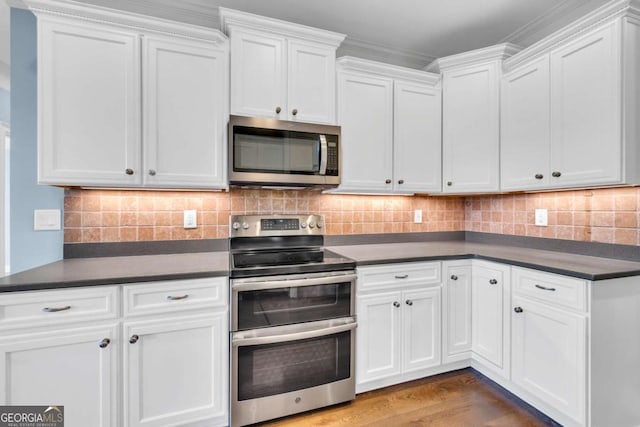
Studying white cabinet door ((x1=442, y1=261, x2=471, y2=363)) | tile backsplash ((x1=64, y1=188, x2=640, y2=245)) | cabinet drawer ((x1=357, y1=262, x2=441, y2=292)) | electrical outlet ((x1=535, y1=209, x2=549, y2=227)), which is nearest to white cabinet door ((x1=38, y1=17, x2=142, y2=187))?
tile backsplash ((x1=64, y1=188, x2=640, y2=245))

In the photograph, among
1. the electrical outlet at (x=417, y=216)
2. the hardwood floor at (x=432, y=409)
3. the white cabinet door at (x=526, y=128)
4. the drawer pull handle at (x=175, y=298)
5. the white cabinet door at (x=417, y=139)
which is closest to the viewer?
the drawer pull handle at (x=175, y=298)

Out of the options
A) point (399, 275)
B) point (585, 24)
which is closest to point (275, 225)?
point (399, 275)

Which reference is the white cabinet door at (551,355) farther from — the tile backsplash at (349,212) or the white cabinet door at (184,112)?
the white cabinet door at (184,112)

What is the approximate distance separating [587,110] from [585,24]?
0.49 meters

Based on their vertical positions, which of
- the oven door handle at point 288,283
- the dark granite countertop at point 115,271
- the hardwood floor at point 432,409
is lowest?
the hardwood floor at point 432,409

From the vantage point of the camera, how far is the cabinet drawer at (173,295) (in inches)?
58.1

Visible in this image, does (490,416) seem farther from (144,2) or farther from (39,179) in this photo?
(144,2)

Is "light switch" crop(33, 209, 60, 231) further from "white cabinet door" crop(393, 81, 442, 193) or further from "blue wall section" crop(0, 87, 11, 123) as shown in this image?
"white cabinet door" crop(393, 81, 442, 193)

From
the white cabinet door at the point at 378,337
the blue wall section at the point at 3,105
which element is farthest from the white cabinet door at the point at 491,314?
the blue wall section at the point at 3,105

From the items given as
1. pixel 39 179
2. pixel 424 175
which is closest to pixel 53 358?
pixel 39 179

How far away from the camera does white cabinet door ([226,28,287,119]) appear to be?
192 centimetres

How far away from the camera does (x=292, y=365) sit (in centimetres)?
173

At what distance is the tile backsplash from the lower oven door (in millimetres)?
858

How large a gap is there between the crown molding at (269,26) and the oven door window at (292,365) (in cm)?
191
